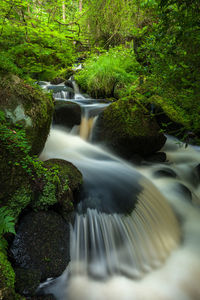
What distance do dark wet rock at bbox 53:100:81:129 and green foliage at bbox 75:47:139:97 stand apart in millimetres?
2884

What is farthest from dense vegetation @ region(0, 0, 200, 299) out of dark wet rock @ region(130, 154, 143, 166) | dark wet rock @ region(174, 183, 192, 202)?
dark wet rock @ region(130, 154, 143, 166)

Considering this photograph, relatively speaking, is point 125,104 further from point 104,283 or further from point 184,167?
point 104,283

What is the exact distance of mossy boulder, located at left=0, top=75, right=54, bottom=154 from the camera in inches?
104

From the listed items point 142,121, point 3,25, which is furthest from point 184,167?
point 3,25

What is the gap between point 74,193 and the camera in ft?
9.07

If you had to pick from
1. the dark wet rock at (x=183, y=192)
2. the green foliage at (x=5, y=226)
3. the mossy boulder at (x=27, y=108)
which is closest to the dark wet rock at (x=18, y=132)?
the mossy boulder at (x=27, y=108)

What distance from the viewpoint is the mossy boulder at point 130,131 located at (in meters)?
4.79

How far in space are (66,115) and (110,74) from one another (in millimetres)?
3528

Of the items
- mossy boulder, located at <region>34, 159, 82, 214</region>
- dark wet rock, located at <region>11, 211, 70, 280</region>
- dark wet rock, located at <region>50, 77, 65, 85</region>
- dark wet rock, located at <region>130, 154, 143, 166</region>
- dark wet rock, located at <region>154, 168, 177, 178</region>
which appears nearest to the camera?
dark wet rock, located at <region>11, 211, 70, 280</region>

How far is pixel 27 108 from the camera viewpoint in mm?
2781

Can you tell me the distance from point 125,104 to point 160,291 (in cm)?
397

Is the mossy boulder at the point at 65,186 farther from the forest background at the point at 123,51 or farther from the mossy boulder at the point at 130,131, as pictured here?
the mossy boulder at the point at 130,131

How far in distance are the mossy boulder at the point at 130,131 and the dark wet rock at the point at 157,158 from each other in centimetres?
13

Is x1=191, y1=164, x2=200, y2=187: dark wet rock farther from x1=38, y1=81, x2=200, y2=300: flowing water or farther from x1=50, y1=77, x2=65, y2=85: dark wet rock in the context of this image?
x1=50, y1=77, x2=65, y2=85: dark wet rock
